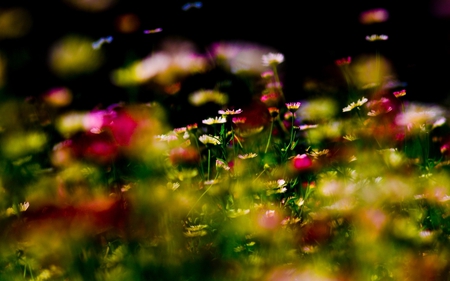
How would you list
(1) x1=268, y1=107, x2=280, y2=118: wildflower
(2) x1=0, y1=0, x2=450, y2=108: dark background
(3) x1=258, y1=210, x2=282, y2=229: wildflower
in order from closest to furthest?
(3) x1=258, y1=210, x2=282, y2=229: wildflower < (1) x1=268, y1=107, x2=280, y2=118: wildflower < (2) x1=0, y1=0, x2=450, y2=108: dark background

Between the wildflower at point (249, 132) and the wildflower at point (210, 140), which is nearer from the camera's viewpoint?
the wildflower at point (210, 140)

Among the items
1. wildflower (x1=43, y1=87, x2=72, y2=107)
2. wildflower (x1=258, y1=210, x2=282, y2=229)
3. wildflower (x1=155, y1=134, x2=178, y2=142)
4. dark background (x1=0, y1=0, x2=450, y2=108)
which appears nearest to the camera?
wildflower (x1=258, y1=210, x2=282, y2=229)

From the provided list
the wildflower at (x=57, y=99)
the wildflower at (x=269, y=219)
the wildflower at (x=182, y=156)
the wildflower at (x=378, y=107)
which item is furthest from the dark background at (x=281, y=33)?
the wildflower at (x=269, y=219)

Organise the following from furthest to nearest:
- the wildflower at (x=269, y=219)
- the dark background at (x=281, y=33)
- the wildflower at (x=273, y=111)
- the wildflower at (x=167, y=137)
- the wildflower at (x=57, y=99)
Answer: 1. the dark background at (x=281, y=33)
2. the wildflower at (x=57, y=99)
3. the wildflower at (x=273, y=111)
4. the wildflower at (x=167, y=137)
5. the wildflower at (x=269, y=219)

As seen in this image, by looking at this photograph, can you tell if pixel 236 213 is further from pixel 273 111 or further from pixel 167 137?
pixel 273 111

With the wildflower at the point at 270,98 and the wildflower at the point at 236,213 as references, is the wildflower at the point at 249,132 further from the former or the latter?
the wildflower at the point at 236,213

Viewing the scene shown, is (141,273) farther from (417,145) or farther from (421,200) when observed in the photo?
(417,145)

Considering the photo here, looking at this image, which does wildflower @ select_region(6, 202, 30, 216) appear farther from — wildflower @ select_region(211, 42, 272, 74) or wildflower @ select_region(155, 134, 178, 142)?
wildflower @ select_region(211, 42, 272, 74)

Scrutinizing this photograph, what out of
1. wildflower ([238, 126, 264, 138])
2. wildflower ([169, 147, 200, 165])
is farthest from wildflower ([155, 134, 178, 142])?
wildflower ([238, 126, 264, 138])

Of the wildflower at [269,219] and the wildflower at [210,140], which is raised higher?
the wildflower at [210,140]
